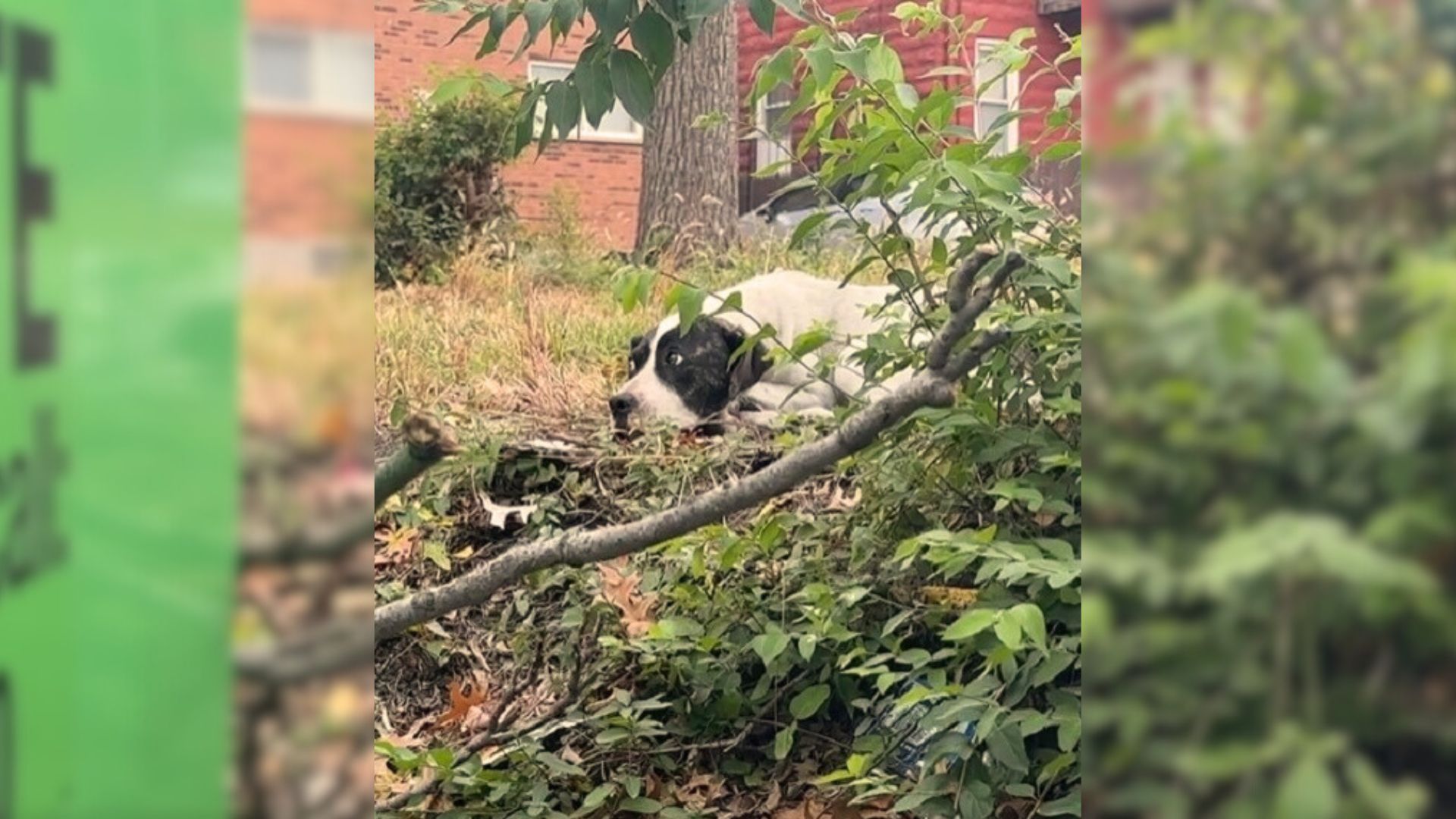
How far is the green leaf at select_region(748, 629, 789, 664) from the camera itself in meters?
2.03

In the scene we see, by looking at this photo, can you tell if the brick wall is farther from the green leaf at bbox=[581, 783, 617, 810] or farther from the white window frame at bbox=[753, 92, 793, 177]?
the green leaf at bbox=[581, 783, 617, 810]

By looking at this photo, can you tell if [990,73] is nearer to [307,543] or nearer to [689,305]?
[689,305]

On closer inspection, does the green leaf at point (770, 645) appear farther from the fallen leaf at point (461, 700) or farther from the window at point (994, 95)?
the window at point (994, 95)

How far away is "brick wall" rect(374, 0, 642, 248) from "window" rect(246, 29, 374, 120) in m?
4.01

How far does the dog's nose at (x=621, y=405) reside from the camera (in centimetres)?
351

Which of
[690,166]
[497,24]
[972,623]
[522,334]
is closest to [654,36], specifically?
[497,24]

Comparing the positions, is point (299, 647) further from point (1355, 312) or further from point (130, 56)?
point (1355, 312)

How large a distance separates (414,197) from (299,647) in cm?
537

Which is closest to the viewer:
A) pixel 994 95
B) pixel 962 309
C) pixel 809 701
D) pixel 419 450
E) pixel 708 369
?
pixel 419 450

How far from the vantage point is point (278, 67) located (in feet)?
1.90

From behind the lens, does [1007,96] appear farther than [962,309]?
Yes

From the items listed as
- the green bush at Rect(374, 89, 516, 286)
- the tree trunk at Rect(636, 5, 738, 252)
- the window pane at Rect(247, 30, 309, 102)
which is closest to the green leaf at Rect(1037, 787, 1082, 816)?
the window pane at Rect(247, 30, 309, 102)

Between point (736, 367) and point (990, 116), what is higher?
point (990, 116)

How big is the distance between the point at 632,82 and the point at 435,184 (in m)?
4.43
